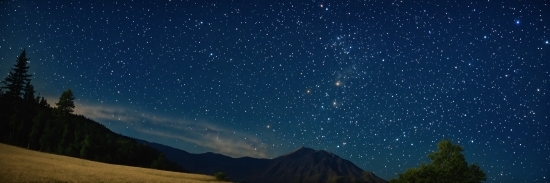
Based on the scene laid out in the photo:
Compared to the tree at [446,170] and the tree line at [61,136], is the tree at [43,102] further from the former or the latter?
the tree at [446,170]

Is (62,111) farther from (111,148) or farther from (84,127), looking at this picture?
(111,148)

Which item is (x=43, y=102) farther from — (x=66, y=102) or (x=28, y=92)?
(x=66, y=102)

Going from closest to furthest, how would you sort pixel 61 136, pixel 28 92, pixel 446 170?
1. pixel 446 170
2. pixel 61 136
3. pixel 28 92

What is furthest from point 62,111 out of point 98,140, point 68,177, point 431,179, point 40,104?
point 431,179

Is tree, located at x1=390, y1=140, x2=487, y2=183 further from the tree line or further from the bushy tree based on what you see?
the bushy tree

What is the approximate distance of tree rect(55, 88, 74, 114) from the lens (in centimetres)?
7969

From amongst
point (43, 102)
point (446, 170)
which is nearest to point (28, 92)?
point (43, 102)

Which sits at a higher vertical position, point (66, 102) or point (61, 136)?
point (66, 102)

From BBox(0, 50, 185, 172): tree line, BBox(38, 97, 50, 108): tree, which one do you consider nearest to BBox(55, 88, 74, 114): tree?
BBox(0, 50, 185, 172): tree line

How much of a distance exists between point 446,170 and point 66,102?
90974mm

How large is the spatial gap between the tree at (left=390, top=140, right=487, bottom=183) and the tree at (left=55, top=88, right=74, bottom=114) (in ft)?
274

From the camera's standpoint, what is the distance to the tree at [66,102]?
79688 millimetres

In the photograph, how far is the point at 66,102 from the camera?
8069 centimetres

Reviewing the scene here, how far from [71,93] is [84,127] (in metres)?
15.6
